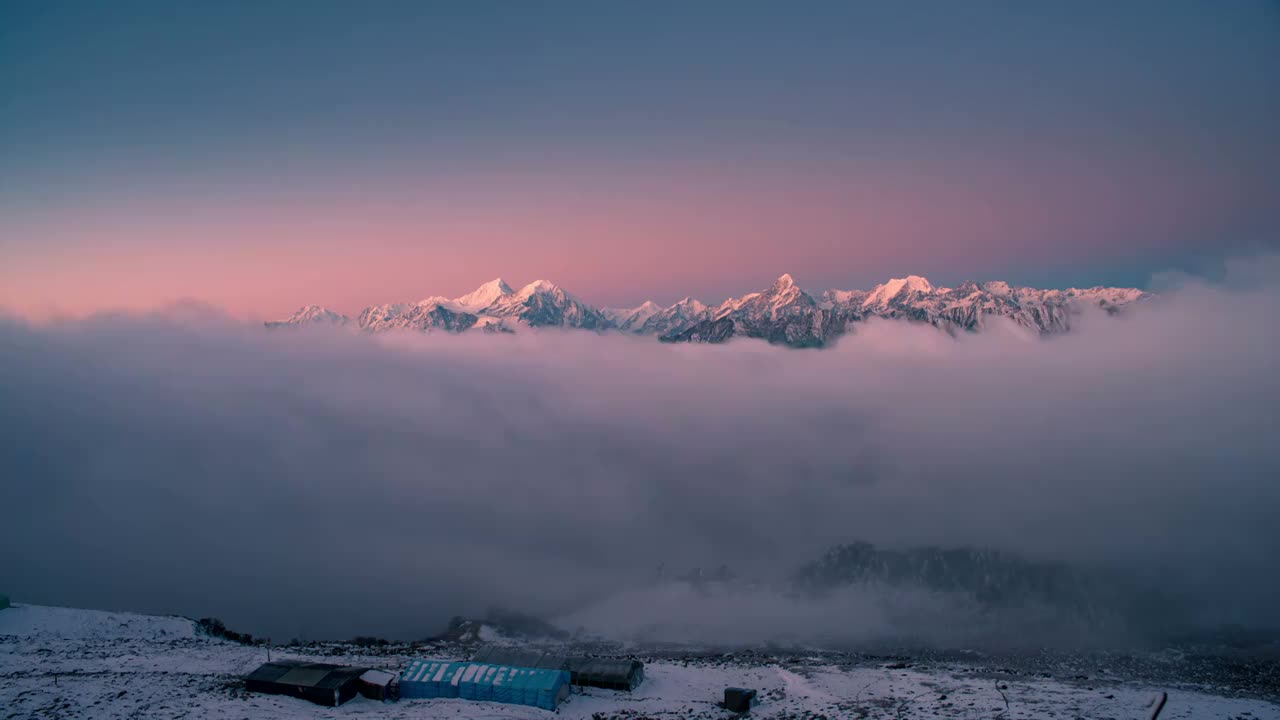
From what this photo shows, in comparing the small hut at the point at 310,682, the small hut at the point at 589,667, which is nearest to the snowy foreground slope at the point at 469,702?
the small hut at the point at 310,682

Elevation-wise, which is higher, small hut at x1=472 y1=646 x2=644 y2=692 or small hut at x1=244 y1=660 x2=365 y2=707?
small hut at x1=244 y1=660 x2=365 y2=707

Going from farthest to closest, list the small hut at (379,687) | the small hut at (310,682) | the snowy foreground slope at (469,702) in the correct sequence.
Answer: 1. the small hut at (379,687)
2. the small hut at (310,682)
3. the snowy foreground slope at (469,702)

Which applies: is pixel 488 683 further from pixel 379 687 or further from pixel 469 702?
pixel 379 687

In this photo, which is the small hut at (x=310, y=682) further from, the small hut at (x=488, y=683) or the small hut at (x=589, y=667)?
the small hut at (x=589, y=667)

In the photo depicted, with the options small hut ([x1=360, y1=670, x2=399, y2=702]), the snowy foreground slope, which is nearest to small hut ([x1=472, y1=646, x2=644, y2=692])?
the snowy foreground slope

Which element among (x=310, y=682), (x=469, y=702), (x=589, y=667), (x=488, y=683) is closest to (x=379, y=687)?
(x=310, y=682)

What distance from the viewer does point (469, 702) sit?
162ft

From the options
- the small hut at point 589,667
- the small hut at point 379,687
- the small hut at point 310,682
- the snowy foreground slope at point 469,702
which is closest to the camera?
the snowy foreground slope at point 469,702

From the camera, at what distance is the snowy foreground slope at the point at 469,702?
45.1 m

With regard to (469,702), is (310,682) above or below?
above

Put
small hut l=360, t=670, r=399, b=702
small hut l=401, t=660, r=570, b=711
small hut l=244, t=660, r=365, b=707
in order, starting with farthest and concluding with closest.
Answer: small hut l=360, t=670, r=399, b=702, small hut l=401, t=660, r=570, b=711, small hut l=244, t=660, r=365, b=707

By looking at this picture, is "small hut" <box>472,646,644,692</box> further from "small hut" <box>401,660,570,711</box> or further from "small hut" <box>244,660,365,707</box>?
"small hut" <box>244,660,365,707</box>

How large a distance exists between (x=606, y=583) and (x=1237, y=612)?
405 feet

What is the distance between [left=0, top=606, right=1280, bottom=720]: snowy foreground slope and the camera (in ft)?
148
